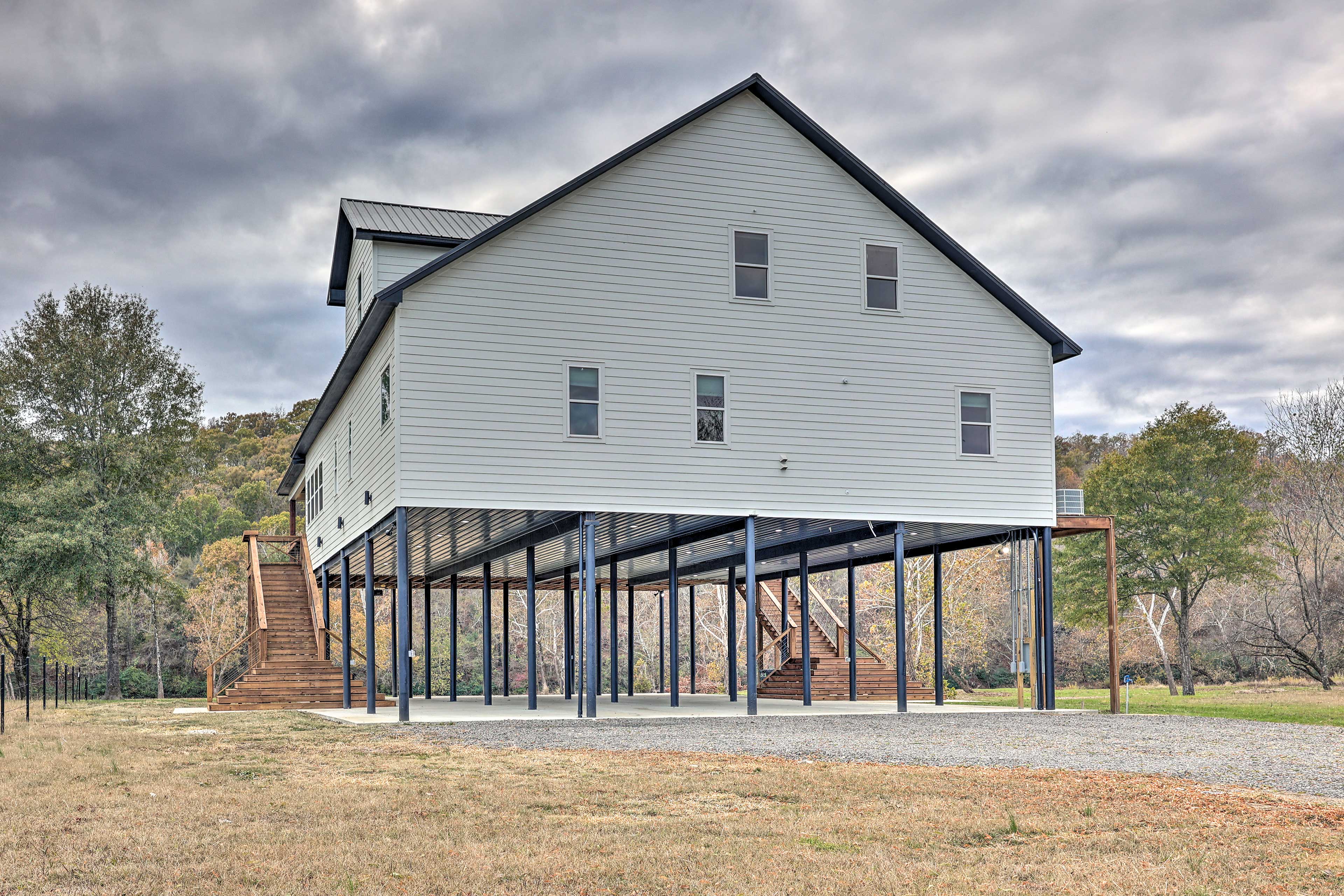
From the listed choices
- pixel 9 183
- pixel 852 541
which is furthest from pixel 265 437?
pixel 852 541

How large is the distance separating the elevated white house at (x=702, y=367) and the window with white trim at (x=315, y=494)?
234 inches

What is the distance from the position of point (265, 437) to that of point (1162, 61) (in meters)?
66.1

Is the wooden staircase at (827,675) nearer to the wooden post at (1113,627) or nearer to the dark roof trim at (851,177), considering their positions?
the wooden post at (1113,627)

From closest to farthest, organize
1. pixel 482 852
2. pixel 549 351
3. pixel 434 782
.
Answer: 1. pixel 482 852
2. pixel 434 782
3. pixel 549 351

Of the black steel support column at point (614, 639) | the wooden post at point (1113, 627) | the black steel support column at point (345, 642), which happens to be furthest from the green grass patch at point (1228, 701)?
the black steel support column at point (345, 642)

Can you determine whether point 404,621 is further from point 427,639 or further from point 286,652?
point 427,639

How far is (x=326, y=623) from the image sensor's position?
28.5 metres

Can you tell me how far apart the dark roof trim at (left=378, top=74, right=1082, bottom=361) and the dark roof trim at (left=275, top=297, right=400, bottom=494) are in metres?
0.49

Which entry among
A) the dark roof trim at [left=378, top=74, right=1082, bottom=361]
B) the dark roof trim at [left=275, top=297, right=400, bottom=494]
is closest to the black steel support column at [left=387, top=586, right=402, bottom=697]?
the dark roof trim at [left=275, top=297, right=400, bottom=494]

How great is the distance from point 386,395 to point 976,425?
36.1 ft

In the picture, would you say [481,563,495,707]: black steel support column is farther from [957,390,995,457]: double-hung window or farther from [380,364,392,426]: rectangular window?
[957,390,995,457]: double-hung window

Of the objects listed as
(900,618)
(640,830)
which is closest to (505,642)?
(900,618)

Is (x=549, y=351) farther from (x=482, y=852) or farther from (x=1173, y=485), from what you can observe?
(x=1173, y=485)

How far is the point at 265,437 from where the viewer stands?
3073 inches
